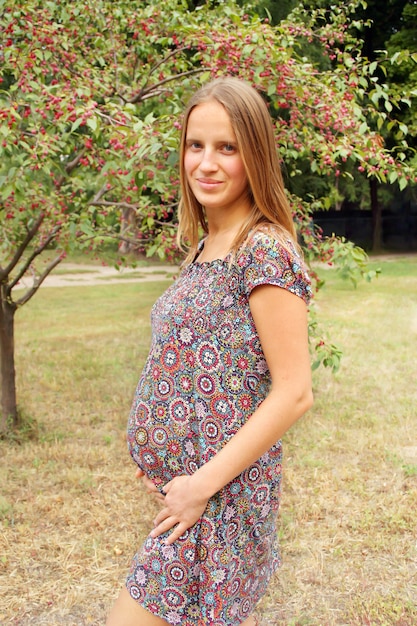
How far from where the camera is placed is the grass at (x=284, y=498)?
2801 millimetres

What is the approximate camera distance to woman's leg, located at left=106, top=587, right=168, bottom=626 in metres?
1.49

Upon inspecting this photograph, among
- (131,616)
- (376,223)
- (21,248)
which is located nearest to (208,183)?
(131,616)

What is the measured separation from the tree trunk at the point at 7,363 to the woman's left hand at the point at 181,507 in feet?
10.7

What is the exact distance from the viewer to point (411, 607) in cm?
270

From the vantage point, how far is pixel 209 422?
147cm

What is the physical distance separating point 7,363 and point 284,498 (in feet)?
6.79

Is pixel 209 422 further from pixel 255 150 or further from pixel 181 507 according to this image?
pixel 255 150

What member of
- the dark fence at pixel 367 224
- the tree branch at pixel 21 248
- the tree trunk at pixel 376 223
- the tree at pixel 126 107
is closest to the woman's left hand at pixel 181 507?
the tree at pixel 126 107

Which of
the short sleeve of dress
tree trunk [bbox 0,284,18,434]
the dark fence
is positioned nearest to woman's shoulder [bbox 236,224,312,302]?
the short sleeve of dress

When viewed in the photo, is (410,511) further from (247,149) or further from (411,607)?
(247,149)

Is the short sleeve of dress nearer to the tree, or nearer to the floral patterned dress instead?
the floral patterned dress

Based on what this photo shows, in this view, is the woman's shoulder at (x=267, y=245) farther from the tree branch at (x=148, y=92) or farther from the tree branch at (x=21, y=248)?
the tree branch at (x=21, y=248)

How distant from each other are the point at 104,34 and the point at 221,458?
3.70m

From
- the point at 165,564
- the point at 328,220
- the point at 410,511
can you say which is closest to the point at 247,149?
the point at 165,564
